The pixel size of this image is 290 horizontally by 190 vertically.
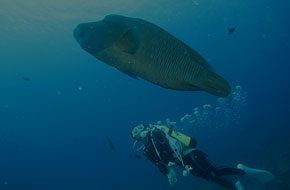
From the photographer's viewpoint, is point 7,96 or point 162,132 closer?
point 162,132

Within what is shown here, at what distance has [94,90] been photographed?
84.4 m

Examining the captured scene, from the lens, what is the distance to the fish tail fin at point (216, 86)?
112 centimetres

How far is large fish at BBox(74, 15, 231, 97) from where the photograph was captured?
104 centimetres

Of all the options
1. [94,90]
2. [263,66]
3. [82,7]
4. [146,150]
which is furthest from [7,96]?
[263,66]

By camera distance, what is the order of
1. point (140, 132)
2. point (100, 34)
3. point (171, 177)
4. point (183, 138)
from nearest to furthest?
point (100, 34), point (171, 177), point (183, 138), point (140, 132)

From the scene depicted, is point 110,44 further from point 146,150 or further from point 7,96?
point 7,96

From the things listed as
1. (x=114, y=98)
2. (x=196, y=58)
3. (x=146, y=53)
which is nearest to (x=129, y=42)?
(x=146, y=53)

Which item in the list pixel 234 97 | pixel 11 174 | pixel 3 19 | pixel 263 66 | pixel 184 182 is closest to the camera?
pixel 184 182

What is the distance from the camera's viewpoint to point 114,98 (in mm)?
99375

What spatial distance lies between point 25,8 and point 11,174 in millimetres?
70033

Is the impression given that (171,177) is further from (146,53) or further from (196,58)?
(146,53)

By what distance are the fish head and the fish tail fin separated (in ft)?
1.45

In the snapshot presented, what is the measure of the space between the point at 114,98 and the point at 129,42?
99.1 meters

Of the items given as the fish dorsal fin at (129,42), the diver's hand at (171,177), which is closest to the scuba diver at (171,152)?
the diver's hand at (171,177)
